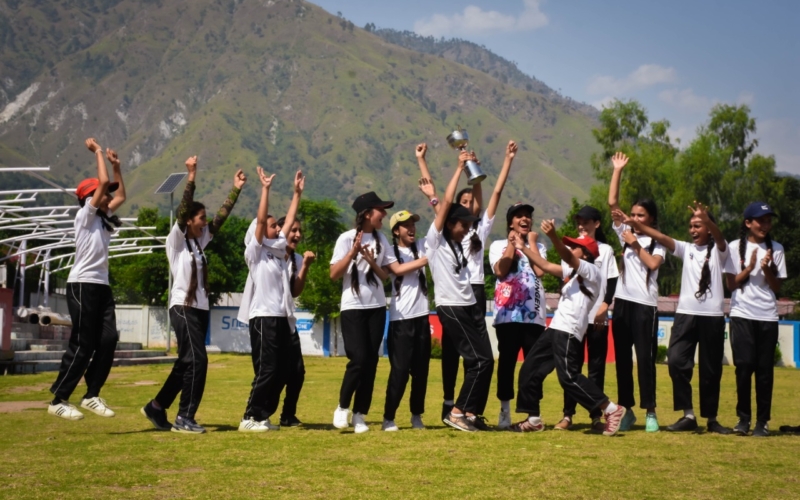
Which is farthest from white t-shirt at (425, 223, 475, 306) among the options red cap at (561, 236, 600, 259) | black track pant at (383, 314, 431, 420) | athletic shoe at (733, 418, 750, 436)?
athletic shoe at (733, 418, 750, 436)

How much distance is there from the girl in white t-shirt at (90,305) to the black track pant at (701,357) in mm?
5265

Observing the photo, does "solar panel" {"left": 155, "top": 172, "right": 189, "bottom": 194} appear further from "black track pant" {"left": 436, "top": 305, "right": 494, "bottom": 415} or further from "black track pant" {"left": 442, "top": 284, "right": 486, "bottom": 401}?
"black track pant" {"left": 436, "top": 305, "right": 494, "bottom": 415}

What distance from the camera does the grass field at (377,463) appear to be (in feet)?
19.3

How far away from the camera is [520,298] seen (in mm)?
9180

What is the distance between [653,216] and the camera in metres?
9.36

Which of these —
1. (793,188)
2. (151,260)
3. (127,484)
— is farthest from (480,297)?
(793,188)

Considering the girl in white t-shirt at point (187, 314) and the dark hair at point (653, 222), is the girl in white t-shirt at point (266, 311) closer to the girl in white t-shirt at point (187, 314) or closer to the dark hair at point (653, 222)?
the girl in white t-shirt at point (187, 314)

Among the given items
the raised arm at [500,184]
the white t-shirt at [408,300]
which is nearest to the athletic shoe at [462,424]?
the white t-shirt at [408,300]

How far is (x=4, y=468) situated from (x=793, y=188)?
56124 millimetres

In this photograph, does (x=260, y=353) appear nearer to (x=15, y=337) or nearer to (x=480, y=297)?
(x=480, y=297)

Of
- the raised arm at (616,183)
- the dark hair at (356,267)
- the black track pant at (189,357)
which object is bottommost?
the black track pant at (189,357)

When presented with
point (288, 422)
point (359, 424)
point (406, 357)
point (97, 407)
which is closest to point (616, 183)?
point (406, 357)

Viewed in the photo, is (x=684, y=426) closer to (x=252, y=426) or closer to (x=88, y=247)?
(x=252, y=426)

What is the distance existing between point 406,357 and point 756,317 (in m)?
3.26
